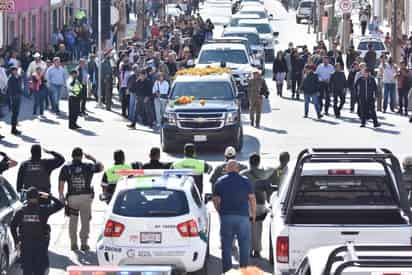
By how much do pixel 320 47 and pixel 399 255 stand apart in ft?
106

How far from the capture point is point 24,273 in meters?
15.6

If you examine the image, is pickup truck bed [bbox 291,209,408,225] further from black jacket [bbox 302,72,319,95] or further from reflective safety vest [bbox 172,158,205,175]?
black jacket [bbox 302,72,319,95]

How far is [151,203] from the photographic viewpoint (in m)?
15.6

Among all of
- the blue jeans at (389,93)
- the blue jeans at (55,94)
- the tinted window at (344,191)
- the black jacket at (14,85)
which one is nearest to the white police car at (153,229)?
the tinted window at (344,191)

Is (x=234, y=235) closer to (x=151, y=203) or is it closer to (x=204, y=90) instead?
(x=151, y=203)

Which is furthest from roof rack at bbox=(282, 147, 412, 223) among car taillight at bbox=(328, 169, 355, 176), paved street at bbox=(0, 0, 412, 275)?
paved street at bbox=(0, 0, 412, 275)

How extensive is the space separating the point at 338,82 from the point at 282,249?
69.6 feet

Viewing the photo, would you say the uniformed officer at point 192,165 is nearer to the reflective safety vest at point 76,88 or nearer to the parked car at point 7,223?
the parked car at point 7,223

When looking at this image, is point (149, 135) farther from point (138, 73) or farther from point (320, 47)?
point (320, 47)

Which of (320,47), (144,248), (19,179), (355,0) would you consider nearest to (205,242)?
(144,248)

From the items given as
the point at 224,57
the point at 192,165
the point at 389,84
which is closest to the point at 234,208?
the point at 192,165

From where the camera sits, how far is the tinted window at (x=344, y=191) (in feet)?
48.1

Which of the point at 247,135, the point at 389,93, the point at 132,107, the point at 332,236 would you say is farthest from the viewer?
the point at 389,93

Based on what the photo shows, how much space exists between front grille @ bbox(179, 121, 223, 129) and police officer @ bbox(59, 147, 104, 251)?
31.6 ft
